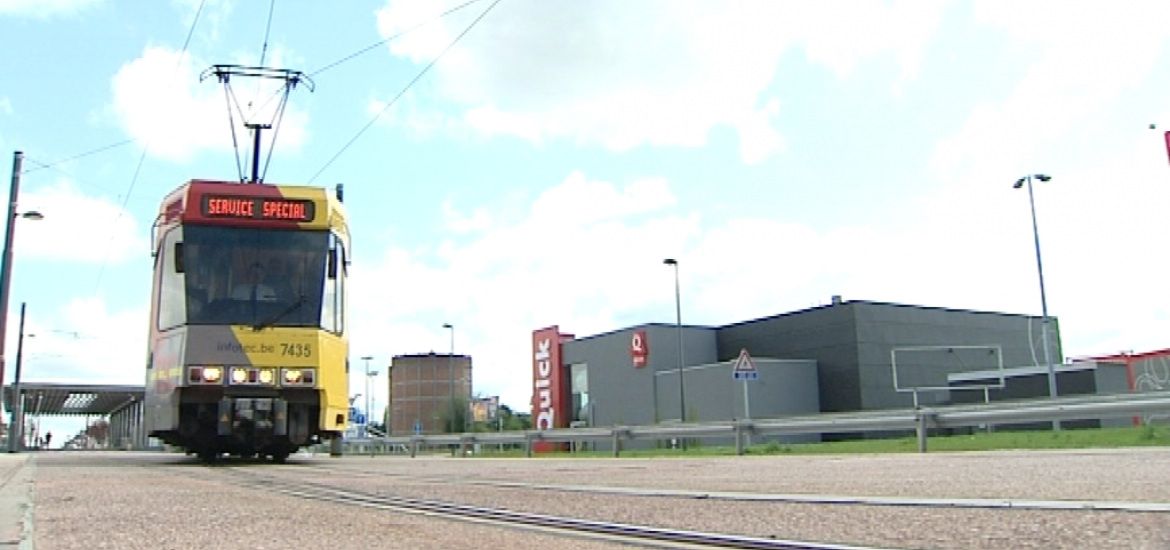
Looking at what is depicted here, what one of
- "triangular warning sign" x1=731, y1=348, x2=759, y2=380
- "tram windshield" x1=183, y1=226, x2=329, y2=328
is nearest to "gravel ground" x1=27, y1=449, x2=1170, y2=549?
"tram windshield" x1=183, y1=226, x2=329, y2=328

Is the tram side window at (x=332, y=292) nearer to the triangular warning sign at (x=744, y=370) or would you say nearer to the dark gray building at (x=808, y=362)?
the triangular warning sign at (x=744, y=370)

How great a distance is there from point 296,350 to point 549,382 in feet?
166

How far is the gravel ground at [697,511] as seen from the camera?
493cm

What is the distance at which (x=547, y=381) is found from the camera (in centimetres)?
6494

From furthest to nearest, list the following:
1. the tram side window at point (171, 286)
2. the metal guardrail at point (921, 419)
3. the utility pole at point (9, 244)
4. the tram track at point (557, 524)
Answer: the utility pole at point (9, 244), the tram side window at point (171, 286), the metal guardrail at point (921, 419), the tram track at point (557, 524)

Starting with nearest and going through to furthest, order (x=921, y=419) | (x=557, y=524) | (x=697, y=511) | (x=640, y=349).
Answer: (x=557, y=524) < (x=697, y=511) < (x=921, y=419) < (x=640, y=349)

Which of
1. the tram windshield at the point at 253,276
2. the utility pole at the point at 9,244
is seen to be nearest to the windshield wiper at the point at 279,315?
the tram windshield at the point at 253,276

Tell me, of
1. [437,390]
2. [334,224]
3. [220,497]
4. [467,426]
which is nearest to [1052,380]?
[334,224]

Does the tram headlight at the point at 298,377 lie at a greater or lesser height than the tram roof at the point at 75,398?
lesser

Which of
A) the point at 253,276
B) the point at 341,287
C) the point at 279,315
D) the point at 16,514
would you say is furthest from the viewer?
the point at 341,287

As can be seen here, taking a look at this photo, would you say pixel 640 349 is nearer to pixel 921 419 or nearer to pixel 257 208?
pixel 921 419

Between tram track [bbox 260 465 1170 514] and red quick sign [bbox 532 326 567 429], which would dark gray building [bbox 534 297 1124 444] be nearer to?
red quick sign [bbox 532 326 567 429]

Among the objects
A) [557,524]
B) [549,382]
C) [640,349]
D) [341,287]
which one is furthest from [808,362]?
[557,524]

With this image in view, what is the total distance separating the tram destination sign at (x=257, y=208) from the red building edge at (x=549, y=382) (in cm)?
4897
